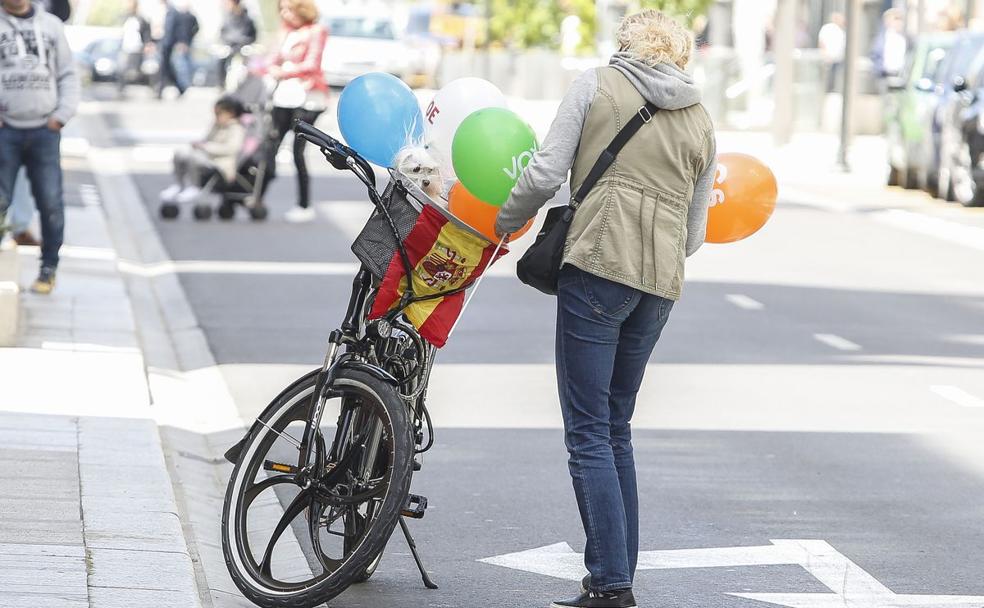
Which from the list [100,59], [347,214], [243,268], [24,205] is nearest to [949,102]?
[347,214]

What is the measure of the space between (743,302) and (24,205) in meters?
5.07

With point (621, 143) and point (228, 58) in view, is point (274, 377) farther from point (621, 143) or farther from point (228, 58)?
point (228, 58)

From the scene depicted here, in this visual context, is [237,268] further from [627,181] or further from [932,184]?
[932,184]

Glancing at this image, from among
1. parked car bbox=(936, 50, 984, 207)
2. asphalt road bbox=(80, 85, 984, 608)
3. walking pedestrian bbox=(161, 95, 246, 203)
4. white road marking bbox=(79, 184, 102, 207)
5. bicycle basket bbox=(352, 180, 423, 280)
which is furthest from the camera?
parked car bbox=(936, 50, 984, 207)

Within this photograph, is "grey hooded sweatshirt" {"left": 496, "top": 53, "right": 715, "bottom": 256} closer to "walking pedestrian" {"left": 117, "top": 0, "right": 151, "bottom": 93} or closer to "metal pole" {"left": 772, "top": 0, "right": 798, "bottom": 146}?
"metal pole" {"left": 772, "top": 0, "right": 798, "bottom": 146}

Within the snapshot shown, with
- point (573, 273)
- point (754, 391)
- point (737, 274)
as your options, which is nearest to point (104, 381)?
point (754, 391)

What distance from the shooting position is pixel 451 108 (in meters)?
5.87

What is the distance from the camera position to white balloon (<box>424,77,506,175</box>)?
582 centimetres

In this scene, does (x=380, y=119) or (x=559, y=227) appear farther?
(x=380, y=119)

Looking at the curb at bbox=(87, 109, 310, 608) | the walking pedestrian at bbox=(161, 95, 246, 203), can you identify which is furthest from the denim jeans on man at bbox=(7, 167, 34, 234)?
the walking pedestrian at bbox=(161, 95, 246, 203)

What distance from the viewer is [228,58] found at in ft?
110

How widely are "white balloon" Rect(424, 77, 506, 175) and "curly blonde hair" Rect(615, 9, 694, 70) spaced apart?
2.10 ft

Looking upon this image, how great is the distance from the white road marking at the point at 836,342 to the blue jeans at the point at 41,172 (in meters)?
4.65

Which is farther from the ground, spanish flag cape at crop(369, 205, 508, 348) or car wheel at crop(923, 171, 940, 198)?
spanish flag cape at crop(369, 205, 508, 348)
